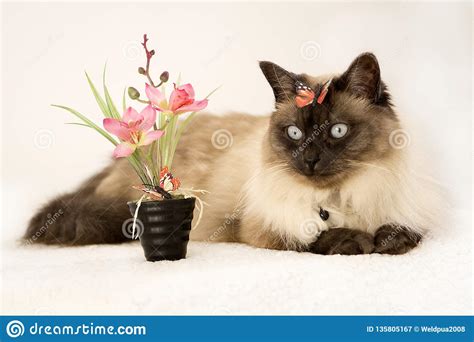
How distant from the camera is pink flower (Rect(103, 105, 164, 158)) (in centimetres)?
204

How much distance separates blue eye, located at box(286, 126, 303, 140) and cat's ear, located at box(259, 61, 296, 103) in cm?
16

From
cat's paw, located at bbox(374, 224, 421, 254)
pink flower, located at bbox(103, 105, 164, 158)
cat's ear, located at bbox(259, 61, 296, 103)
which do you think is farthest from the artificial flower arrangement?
cat's paw, located at bbox(374, 224, 421, 254)

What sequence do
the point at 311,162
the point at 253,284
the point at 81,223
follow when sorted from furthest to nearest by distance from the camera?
the point at 81,223 → the point at 311,162 → the point at 253,284

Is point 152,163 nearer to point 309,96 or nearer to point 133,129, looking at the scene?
point 133,129

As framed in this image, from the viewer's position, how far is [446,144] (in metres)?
2.89

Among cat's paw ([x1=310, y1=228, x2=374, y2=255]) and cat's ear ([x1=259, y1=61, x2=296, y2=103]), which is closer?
cat's paw ([x1=310, y1=228, x2=374, y2=255])

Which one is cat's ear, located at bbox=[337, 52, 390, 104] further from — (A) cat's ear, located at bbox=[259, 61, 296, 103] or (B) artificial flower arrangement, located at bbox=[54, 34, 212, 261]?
(B) artificial flower arrangement, located at bbox=[54, 34, 212, 261]

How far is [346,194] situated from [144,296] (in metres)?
0.89

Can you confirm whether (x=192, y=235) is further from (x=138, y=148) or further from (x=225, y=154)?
(x=138, y=148)

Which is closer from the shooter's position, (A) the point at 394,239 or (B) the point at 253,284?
(B) the point at 253,284

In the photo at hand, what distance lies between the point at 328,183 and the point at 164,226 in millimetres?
631

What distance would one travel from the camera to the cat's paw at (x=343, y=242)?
203 cm

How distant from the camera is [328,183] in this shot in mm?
2104

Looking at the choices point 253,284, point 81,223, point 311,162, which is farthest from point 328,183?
point 81,223
